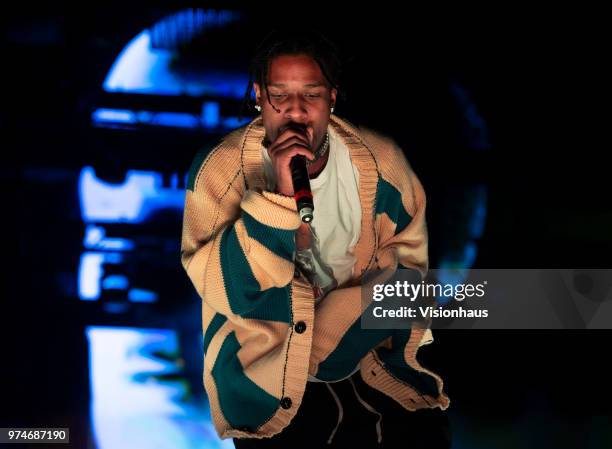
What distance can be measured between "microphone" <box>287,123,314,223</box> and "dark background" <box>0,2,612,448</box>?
3.02 feet

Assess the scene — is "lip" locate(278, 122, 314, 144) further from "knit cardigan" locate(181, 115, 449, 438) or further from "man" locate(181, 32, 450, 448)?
"knit cardigan" locate(181, 115, 449, 438)

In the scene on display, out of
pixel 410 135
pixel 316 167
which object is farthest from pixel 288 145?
pixel 410 135

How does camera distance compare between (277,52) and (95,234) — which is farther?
(95,234)

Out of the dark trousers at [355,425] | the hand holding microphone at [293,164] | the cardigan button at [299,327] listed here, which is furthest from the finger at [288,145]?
the dark trousers at [355,425]

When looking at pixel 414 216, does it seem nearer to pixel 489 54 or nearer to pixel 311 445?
pixel 311 445

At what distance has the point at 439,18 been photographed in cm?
228

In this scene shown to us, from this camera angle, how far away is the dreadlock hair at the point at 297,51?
1.50 meters

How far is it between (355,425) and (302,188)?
1.81 feet

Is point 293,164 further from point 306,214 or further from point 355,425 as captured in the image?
point 355,425

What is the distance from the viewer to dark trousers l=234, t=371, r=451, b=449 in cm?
156

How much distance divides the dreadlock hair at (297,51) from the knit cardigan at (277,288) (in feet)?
0.38

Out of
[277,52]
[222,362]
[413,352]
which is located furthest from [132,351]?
[277,52]

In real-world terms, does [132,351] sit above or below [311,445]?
above

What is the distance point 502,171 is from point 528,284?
0.34m
